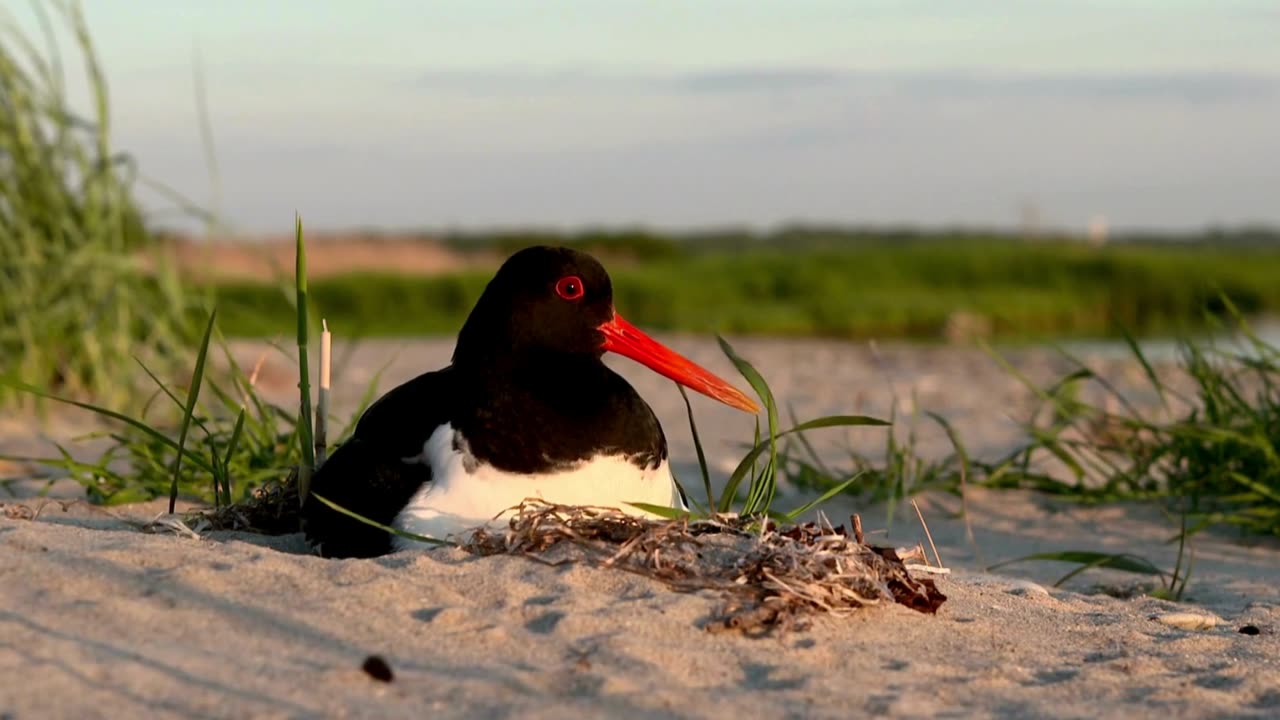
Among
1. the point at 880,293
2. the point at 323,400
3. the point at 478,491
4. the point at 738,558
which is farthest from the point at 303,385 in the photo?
the point at 880,293

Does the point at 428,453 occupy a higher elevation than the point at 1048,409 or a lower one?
higher

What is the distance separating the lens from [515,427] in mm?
3838

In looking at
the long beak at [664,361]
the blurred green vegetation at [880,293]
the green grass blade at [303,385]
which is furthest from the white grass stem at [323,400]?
the blurred green vegetation at [880,293]

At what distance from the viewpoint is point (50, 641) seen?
3004mm

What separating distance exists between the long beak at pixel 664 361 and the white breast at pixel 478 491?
0.54m

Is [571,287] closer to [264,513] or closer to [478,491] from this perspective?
[478,491]

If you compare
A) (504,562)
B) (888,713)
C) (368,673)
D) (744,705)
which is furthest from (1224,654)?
(368,673)

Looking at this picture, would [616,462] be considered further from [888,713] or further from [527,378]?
[888,713]

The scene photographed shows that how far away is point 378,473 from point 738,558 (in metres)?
1.06

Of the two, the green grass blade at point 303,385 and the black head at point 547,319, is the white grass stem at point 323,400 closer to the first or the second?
the green grass blade at point 303,385

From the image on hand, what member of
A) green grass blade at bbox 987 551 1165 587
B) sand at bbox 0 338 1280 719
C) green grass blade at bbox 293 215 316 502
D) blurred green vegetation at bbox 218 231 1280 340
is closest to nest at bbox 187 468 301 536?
green grass blade at bbox 293 215 316 502

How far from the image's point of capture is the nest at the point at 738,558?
3.33m

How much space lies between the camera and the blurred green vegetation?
21.8 m

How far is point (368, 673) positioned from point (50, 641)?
2.23 feet
